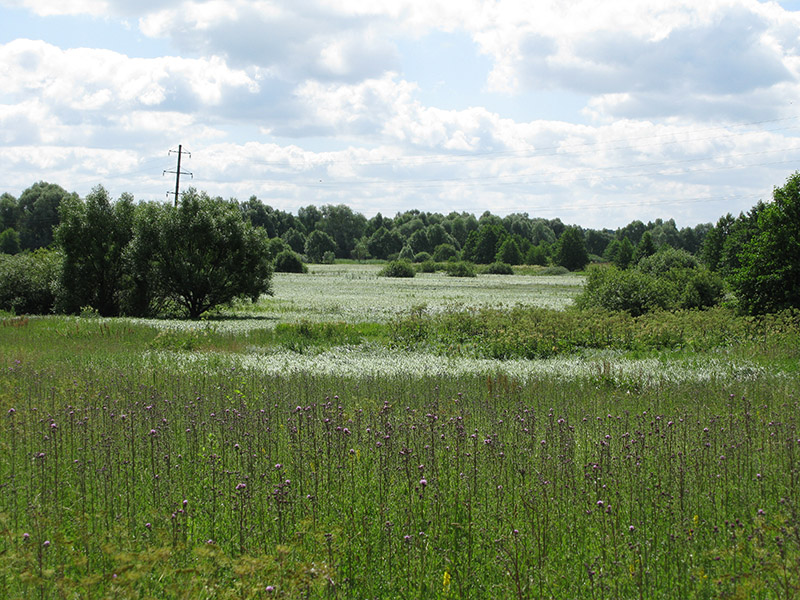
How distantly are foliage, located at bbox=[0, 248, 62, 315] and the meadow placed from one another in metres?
25.9

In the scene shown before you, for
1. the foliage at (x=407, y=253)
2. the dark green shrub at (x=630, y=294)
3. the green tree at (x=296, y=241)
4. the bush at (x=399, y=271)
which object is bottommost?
the dark green shrub at (x=630, y=294)

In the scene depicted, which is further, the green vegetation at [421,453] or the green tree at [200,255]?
the green tree at [200,255]

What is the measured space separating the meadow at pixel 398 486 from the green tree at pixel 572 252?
102 m

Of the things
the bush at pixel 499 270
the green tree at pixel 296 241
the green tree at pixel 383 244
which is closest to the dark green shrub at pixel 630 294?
the bush at pixel 499 270

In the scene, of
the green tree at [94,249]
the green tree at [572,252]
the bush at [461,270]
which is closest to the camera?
the green tree at [94,249]

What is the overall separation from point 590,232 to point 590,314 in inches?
6264

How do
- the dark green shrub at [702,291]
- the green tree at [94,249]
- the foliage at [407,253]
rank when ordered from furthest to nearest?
the foliage at [407,253], the green tree at [94,249], the dark green shrub at [702,291]

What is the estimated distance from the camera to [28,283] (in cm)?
3638

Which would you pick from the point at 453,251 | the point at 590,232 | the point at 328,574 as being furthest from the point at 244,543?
the point at 590,232

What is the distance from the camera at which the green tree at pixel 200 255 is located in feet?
108

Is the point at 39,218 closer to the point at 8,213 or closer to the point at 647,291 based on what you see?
the point at 8,213

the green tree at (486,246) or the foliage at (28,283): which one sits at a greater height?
the green tree at (486,246)

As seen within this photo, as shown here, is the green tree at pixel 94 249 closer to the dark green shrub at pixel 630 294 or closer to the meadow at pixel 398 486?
the meadow at pixel 398 486

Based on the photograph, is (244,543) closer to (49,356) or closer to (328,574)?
(328,574)
